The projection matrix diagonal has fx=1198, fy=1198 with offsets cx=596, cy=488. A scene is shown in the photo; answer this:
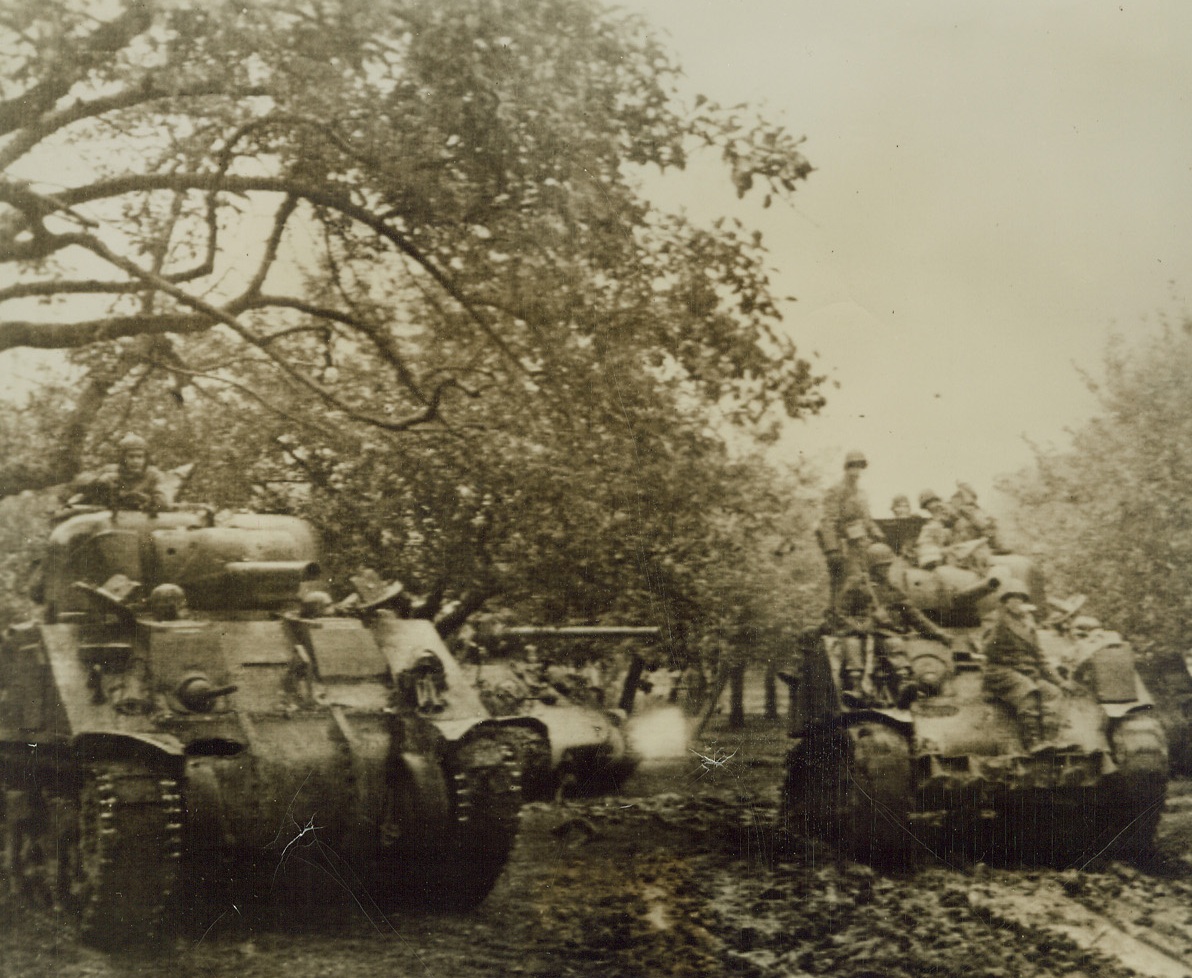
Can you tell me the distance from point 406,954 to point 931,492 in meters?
2.84

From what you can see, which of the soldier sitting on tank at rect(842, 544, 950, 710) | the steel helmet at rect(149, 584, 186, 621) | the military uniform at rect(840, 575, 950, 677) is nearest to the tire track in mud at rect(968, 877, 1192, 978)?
the soldier sitting on tank at rect(842, 544, 950, 710)

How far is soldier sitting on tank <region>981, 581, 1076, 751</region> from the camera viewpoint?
510 centimetres

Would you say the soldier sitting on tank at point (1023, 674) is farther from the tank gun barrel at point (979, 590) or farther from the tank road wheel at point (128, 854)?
the tank road wheel at point (128, 854)

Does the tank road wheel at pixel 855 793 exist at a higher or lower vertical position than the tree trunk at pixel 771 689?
lower

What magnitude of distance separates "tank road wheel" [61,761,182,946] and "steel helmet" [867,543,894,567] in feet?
9.61

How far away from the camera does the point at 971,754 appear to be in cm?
508

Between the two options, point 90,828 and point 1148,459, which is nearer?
point 90,828

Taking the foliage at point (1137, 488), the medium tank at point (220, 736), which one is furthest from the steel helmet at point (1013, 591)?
the medium tank at point (220, 736)

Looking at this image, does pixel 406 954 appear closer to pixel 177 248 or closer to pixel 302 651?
pixel 302 651

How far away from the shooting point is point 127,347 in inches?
192

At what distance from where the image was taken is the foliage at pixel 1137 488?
518 centimetres

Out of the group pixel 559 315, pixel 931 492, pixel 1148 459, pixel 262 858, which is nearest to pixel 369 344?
pixel 559 315

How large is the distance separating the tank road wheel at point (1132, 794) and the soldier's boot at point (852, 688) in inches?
44.8

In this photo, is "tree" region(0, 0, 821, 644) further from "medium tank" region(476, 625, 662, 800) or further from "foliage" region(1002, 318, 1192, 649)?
"foliage" region(1002, 318, 1192, 649)
